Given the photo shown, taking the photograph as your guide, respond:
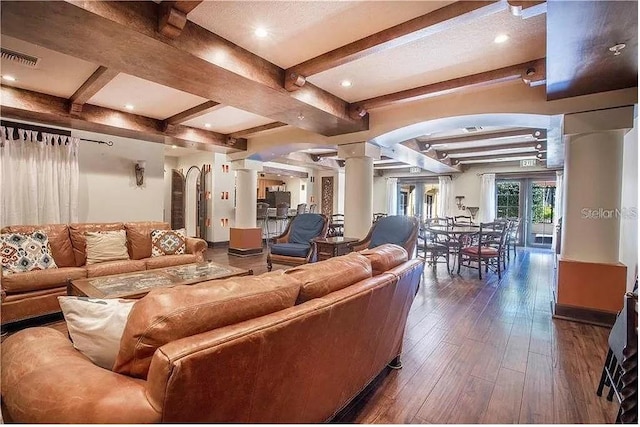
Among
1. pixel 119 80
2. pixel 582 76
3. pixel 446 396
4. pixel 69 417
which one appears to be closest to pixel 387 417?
pixel 446 396

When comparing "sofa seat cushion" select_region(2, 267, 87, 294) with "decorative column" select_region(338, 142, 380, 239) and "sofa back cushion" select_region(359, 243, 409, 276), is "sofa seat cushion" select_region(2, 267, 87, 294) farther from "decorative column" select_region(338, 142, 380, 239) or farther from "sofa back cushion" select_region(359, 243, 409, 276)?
"decorative column" select_region(338, 142, 380, 239)

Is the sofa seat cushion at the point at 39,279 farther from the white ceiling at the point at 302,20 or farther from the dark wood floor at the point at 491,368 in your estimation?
the dark wood floor at the point at 491,368

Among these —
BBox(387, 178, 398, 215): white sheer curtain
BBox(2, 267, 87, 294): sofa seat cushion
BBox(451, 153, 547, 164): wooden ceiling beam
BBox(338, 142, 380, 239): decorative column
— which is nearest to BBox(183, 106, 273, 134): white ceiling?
BBox(338, 142, 380, 239): decorative column

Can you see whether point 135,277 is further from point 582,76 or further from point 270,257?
point 582,76

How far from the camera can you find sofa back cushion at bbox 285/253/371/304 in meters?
1.36

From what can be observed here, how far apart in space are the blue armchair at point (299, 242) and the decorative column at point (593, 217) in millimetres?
3046

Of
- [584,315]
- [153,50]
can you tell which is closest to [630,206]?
[584,315]

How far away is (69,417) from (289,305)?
72 centimetres

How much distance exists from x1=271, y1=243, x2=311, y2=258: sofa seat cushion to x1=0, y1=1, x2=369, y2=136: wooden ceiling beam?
6.76 feet

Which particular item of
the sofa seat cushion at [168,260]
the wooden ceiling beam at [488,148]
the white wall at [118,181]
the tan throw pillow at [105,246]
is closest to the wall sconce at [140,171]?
the white wall at [118,181]

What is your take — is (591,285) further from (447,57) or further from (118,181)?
(118,181)

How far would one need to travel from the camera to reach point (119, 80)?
3.44 m

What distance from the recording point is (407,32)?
89.5 inches

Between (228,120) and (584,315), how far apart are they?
17.6 feet
